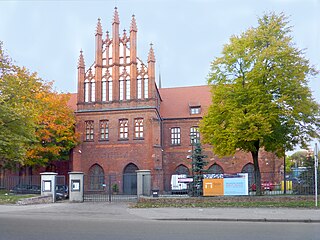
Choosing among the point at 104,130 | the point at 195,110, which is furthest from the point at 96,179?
the point at 195,110

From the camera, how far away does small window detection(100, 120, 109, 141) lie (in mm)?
41188

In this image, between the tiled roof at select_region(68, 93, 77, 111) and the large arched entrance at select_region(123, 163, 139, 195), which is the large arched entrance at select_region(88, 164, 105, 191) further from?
the tiled roof at select_region(68, 93, 77, 111)

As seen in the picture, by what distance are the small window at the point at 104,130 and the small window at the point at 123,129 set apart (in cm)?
149

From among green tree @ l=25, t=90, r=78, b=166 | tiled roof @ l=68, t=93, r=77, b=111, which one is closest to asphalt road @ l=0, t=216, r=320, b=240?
green tree @ l=25, t=90, r=78, b=166

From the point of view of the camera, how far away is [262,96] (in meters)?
24.0

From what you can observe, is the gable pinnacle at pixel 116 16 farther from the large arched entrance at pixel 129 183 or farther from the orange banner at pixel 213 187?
the orange banner at pixel 213 187

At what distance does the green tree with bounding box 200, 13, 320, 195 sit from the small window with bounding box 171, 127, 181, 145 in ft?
59.5

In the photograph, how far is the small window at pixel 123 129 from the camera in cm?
4056

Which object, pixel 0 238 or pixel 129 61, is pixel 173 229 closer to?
pixel 0 238

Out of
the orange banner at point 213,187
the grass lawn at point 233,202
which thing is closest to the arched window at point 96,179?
the orange banner at point 213,187

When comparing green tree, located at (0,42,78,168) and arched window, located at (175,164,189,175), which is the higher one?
green tree, located at (0,42,78,168)

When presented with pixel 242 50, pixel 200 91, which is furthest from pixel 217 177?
A: pixel 200 91

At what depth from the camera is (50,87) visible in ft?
129

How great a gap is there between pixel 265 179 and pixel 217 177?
12.9 meters
